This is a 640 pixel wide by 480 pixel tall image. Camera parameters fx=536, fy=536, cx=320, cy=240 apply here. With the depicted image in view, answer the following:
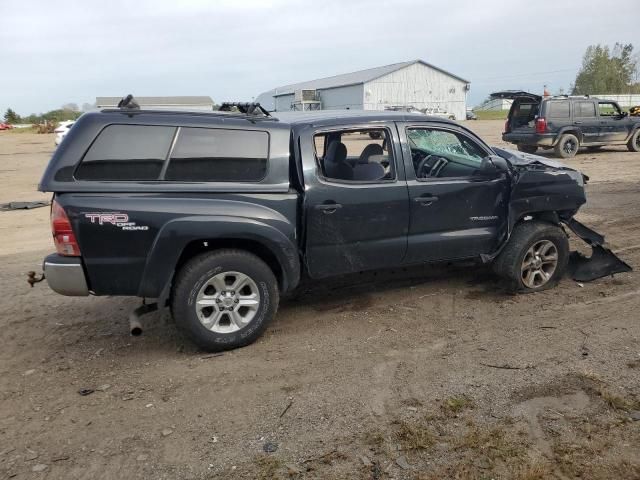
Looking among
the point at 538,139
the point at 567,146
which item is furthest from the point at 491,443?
the point at 567,146

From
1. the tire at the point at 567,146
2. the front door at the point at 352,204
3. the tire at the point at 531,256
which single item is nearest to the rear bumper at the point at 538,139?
the tire at the point at 567,146

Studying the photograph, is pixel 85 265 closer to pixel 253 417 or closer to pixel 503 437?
pixel 253 417

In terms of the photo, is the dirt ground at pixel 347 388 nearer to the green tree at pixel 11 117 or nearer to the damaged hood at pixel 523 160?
the damaged hood at pixel 523 160

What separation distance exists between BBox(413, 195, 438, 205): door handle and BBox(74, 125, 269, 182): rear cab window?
1.37m

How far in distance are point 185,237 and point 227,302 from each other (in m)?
0.62

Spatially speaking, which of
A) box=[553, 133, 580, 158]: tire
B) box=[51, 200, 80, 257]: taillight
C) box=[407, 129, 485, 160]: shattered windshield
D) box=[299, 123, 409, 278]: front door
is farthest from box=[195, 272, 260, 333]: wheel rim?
box=[553, 133, 580, 158]: tire

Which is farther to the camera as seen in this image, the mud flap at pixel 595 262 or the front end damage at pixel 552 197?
the mud flap at pixel 595 262

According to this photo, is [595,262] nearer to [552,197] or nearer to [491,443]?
[552,197]

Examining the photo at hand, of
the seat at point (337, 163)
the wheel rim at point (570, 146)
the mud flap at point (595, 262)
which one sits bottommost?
the mud flap at point (595, 262)

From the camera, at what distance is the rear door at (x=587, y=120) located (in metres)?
16.2

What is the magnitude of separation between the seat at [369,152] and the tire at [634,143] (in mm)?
16137

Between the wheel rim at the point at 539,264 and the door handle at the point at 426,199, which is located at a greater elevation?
the door handle at the point at 426,199

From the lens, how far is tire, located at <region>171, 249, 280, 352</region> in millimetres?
4004

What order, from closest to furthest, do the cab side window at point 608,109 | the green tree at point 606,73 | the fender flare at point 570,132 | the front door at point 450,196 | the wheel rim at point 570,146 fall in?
the front door at point 450,196
the fender flare at point 570,132
the wheel rim at point 570,146
the cab side window at point 608,109
the green tree at point 606,73
